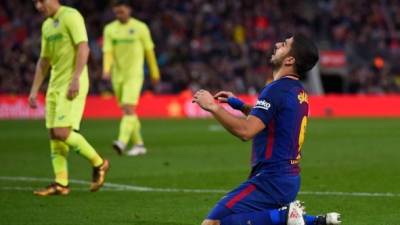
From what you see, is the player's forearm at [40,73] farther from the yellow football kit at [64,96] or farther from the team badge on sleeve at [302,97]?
the team badge on sleeve at [302,97]

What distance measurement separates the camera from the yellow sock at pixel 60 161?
11227 mm

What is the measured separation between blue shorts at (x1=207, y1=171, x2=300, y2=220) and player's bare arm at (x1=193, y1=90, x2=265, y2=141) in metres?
0.51

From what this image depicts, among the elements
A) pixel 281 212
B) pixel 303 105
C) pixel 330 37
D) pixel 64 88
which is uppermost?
pixel 330 37

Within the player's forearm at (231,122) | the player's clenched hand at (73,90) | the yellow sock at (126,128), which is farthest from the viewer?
the yellow sock at (126,128)

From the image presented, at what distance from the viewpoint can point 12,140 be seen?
2091cm

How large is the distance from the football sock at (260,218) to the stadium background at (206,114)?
1960 millimetres

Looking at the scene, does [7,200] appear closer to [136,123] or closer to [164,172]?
[164,172]

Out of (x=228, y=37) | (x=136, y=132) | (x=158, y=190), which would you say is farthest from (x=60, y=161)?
(x=228, y=37)

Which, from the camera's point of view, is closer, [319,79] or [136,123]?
[136,123]

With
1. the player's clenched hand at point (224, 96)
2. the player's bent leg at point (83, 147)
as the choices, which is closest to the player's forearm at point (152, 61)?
the player's bent leg at point (83, 147)

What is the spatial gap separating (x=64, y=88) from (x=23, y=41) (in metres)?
20.5

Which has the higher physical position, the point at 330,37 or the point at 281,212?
the point at 330,37

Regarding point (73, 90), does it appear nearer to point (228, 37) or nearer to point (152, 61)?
point (152, 61)

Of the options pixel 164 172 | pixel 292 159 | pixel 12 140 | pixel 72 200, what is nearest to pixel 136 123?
pixel 164 172
